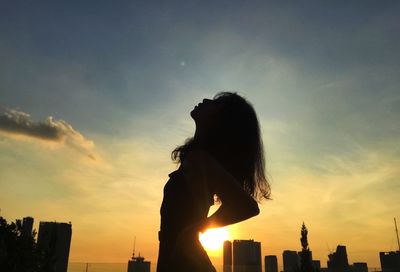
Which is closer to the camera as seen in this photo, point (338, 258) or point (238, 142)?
point (238, 142)

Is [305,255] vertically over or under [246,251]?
under

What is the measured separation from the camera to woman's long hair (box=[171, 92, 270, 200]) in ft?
9.46

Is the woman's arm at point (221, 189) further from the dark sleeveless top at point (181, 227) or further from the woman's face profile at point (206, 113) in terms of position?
the woman's face profile at point (206, 113)

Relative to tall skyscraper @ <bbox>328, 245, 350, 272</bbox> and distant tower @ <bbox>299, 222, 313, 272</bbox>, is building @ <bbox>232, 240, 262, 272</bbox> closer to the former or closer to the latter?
tall skyscraper @ <bbox>328, 245, 350, 272</bbox>

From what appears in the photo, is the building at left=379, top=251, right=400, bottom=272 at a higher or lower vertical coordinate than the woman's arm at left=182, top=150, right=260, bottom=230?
higher

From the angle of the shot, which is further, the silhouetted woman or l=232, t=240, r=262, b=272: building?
l=232, t=240, r=262, b=272: building

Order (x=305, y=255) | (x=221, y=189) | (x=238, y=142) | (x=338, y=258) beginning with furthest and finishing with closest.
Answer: (x=338, y=258) → (x=305, y=255) → (x=238, y=142) → (x=221, y=189)

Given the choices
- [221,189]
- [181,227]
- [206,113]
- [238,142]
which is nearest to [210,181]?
[221,189]

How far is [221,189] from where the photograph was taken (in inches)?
96.0

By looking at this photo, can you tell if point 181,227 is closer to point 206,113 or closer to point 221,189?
point 221,189

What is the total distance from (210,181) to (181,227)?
371 mm

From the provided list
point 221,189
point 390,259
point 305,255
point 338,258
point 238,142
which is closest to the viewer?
point 221,189

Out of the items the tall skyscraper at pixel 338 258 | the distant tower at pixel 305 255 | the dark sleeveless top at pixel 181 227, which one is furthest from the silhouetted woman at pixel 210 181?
the tall skyscraper at pixel 338 258

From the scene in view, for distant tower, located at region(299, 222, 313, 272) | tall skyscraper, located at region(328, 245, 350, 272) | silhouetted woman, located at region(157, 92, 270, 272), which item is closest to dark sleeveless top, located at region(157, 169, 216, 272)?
silhouetted woman, located at region(157, 92, 270, 272)
